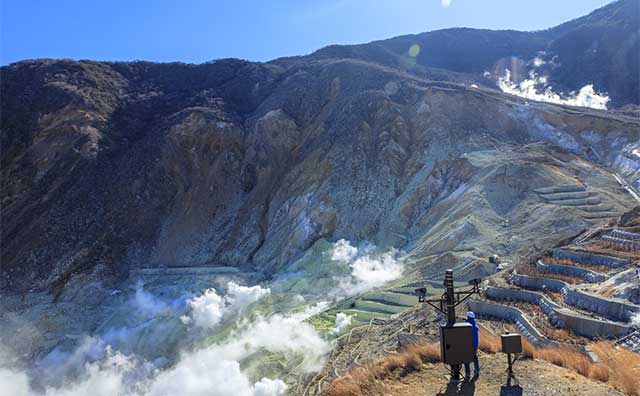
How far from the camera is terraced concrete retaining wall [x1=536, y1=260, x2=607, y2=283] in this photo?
14.1 metres

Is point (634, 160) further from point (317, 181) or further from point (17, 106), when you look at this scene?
point (17, 106)

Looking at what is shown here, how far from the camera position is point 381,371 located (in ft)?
28.0

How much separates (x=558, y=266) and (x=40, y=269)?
100 feet

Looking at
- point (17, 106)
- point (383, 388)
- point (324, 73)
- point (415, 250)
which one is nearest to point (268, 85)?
point (324, 73)

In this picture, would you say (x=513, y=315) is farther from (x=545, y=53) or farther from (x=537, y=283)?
(x=545, y=53)

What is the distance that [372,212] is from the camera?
29781 millimetres

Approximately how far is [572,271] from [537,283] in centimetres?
146

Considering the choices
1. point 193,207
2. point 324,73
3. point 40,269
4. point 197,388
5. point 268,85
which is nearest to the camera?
point 197,388

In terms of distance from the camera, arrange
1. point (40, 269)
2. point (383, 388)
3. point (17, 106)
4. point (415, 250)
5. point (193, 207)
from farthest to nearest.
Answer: point (17, 106) → point (193, 207) → point (40, 269) → point (415, 250) → point (383, 388)

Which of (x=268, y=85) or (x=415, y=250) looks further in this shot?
(x=268, y=85)

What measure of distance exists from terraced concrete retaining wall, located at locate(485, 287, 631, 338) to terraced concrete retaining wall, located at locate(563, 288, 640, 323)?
1.72 ft

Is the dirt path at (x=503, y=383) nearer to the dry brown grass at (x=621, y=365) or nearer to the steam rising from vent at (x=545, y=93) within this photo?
the dry brown grass at (x=621, y=365)

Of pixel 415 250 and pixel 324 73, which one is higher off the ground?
pixel 324 73

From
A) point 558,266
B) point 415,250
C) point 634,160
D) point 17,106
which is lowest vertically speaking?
point 415,250
